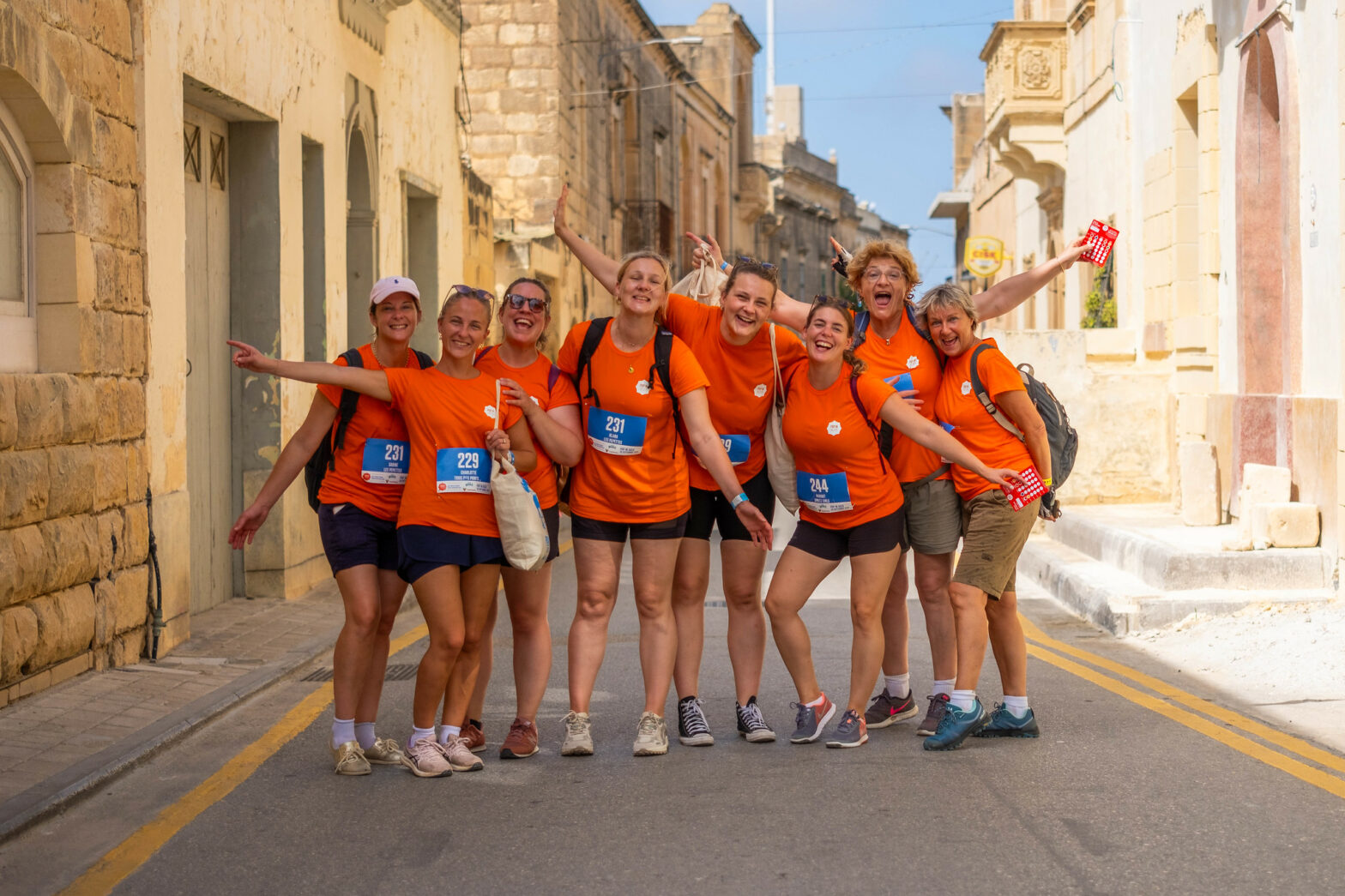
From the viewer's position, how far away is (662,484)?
19.9 ft

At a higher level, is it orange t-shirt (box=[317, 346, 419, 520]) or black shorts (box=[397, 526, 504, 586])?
orange t-shirt (box=[317, 346, 419, 520])

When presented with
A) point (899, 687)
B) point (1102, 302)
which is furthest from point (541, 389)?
point (1102, 302)

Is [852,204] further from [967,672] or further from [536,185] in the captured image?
[967,672]

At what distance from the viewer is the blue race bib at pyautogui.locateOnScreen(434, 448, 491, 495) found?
18.6 feet

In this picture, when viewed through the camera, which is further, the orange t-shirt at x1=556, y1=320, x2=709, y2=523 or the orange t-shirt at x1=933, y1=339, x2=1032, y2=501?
the orange t-shirt at x1=933, y1=339, x2=1032, y2=501

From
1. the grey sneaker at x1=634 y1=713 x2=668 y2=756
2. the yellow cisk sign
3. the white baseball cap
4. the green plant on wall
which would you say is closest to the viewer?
the white baseball cap

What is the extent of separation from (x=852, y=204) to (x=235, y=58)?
6849 cm

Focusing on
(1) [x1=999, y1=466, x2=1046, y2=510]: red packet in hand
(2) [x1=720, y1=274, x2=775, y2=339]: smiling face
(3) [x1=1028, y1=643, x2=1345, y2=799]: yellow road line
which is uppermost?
(2) [x1=720, y1=274, x2=775, y2=339]: smiling face

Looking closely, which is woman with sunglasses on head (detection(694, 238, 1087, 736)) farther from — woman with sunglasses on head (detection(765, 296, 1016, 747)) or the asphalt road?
the asphalt road

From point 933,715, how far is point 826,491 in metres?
1.10

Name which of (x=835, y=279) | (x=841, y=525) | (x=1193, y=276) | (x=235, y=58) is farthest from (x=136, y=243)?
(x=835, y=279)

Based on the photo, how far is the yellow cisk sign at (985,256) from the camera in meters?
28.8

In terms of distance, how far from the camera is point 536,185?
2372 centimetres

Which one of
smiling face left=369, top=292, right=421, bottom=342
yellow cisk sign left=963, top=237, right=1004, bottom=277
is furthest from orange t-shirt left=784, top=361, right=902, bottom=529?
yellow cisk sign left=963, top=237, right=1004, bottom=277
